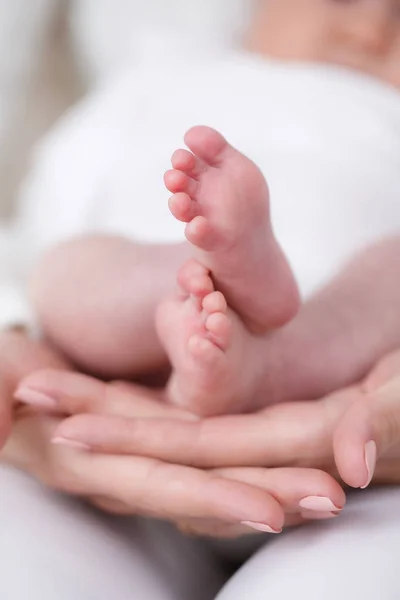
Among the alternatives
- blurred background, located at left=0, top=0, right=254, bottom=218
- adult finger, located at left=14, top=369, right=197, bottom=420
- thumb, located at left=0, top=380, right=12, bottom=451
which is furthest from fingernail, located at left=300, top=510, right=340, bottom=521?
blurred background, located at left=0, top=0, right=254, bottom=218

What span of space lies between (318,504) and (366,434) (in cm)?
5

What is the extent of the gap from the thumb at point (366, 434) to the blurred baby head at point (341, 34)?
0.57 meters

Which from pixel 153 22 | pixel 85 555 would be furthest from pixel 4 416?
pixel 153 22

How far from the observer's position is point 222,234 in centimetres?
43

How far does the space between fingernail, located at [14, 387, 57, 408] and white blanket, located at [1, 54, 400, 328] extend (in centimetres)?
A: 26

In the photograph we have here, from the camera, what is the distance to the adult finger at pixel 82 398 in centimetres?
52

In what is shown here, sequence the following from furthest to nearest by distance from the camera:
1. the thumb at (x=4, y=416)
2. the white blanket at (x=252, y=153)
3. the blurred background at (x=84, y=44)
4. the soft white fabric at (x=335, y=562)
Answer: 1. the blurred background at (x=84, y=44)
2. the white blanket at (x=252, y=153)
3. the thumb at (x=4, y=416)
4. the soft white fabric at (x=335, y=562)

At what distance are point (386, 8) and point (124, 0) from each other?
41cm

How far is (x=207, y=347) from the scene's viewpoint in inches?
17.3

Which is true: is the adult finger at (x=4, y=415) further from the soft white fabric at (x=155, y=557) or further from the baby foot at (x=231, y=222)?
the baby foot at (x=231, y=222)

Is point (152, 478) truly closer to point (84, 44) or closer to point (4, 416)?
point (4, 416)

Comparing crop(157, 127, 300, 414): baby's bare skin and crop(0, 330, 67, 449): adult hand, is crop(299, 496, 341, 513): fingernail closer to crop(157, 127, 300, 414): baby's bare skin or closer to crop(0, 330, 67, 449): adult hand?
crop(157, 127, 300, 414): baby's bare skin

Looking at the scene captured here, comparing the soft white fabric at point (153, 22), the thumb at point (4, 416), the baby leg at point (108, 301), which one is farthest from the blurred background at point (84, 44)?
the thumb at point (4, 416)

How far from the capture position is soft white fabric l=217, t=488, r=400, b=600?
400mm
